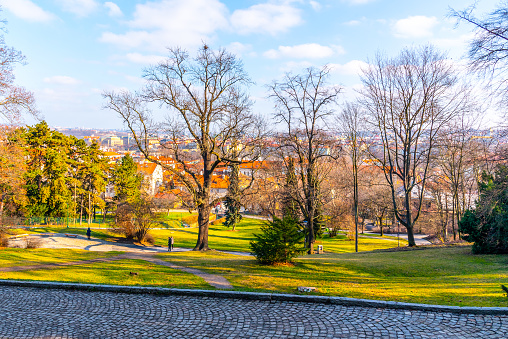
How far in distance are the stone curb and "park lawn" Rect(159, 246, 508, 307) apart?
449mm

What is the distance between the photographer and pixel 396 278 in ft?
36.0

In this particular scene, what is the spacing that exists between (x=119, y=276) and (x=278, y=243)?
19.6 ft

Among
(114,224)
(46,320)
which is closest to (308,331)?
(46,320)

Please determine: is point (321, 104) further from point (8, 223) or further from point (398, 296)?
point (8, 223)

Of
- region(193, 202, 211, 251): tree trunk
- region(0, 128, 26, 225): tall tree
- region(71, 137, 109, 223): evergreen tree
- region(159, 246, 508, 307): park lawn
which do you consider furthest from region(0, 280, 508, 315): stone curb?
region(71, 137, 109, 223): evergreen tree

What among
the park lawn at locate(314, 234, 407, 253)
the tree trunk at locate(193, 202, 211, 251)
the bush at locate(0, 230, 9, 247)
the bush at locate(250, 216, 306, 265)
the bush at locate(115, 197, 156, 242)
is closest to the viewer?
the bush at locate(250, 216, 306, 265)

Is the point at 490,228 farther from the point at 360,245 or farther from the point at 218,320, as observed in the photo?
the point at 360,245

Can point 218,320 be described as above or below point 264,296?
below

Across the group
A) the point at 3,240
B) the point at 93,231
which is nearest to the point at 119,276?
the point at 3,240

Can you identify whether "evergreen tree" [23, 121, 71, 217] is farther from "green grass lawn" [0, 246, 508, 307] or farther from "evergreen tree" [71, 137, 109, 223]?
"green grass lawn" [0, 246, 508, 307]

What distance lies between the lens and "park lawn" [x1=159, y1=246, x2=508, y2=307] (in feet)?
25.7

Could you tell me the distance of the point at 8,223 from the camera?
24.2 meters

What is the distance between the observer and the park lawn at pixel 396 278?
25.7 feet

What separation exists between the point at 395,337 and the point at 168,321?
171 inches
